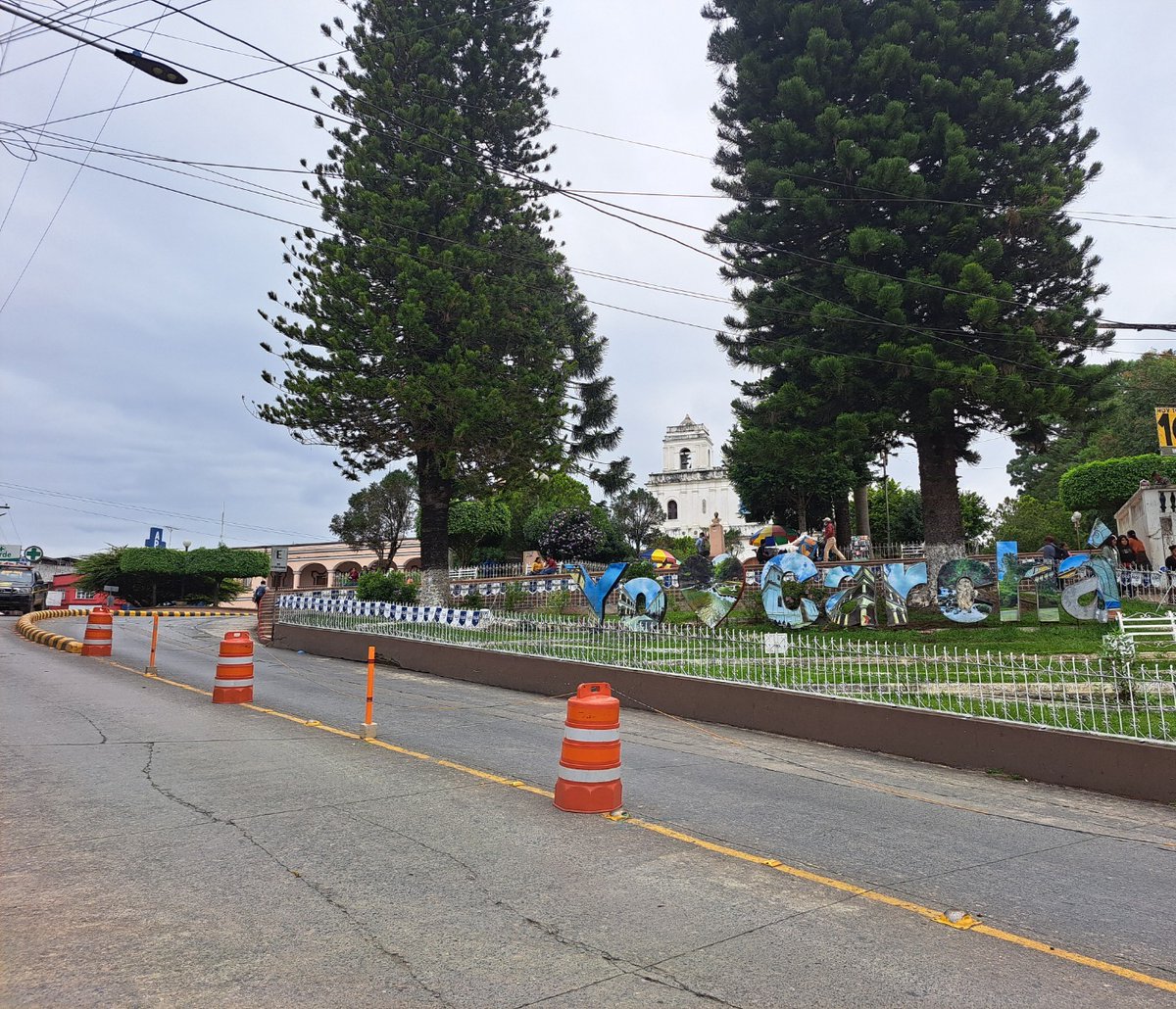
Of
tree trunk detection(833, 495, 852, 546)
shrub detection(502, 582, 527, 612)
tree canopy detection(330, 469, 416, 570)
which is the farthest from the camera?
tree canopy detection(330, 469, 416, 570)

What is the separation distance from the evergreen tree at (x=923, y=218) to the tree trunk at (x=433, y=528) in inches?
399

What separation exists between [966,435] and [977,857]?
16.1 m

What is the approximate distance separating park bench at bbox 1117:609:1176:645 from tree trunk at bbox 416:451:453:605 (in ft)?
54.5

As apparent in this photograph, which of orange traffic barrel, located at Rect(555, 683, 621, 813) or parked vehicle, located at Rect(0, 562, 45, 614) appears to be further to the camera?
parked vehicle, located at Rect(0, 562, 45, 614)

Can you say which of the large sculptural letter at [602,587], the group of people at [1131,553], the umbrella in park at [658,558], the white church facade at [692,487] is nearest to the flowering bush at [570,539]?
the umbrella in park at [658,558]

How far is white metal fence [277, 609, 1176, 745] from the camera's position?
8602 millimetres

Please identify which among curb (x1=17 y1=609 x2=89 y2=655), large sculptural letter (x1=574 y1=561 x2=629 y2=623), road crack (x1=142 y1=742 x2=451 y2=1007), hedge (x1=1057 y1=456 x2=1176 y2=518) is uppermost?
Result: hedge (x1=1057 y1=456 x2=1176 y2=518)

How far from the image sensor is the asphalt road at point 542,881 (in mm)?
3598

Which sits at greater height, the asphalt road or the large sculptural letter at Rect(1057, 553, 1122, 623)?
the large sculptural letter at Rect(1057, 553, 1122, 623)

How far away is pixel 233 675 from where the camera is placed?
38.8 ft

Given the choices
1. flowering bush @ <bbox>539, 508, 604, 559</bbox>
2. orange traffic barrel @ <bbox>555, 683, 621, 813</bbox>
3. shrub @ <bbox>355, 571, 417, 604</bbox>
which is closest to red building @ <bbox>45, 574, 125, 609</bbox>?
shrub @ <bbox>355, 571, 417, 604</bbox>

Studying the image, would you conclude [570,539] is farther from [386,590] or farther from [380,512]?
[380,512]

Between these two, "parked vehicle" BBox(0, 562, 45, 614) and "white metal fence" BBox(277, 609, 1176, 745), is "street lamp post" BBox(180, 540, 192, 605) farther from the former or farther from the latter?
"white metal fence" BBox(277, 609, 1176, 745)

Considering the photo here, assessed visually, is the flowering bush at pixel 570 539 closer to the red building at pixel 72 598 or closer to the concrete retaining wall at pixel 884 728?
the red building at pixel 72 598
